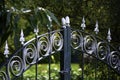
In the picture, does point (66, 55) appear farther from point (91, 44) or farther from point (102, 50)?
point (102, 50)

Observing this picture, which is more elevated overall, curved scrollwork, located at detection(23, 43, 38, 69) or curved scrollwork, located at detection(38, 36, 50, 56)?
curved scrollwork, located at detection(38, 36, 50, 56)

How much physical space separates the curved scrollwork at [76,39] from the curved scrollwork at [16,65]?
2.35 feet

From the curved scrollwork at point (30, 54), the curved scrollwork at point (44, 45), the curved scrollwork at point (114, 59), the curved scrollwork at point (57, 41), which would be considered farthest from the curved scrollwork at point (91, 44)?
the curved scrollwork at point (30, 54)

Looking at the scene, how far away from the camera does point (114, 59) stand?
161 inches

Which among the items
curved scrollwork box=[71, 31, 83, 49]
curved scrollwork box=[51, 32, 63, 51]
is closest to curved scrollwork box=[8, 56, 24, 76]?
curved scrollwork box=[51, 32, 63, 51]

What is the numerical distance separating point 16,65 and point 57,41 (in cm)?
52

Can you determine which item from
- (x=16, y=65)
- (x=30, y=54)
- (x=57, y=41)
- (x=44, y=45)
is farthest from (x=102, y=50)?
(x=16, y=65)

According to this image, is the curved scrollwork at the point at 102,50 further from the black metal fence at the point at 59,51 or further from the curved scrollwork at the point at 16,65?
the curved scrollwork at the point at 16,65

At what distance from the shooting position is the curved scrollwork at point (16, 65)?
305 centimetres

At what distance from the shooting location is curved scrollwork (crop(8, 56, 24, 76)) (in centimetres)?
305

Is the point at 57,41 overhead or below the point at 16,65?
overhead

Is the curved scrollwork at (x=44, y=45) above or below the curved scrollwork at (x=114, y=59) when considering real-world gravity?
above

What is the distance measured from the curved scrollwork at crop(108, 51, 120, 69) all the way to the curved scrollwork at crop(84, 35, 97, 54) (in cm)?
27

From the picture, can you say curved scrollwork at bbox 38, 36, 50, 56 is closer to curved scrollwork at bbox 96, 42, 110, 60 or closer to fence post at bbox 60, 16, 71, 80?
fence post at bbox 60, 16, 71, 80
